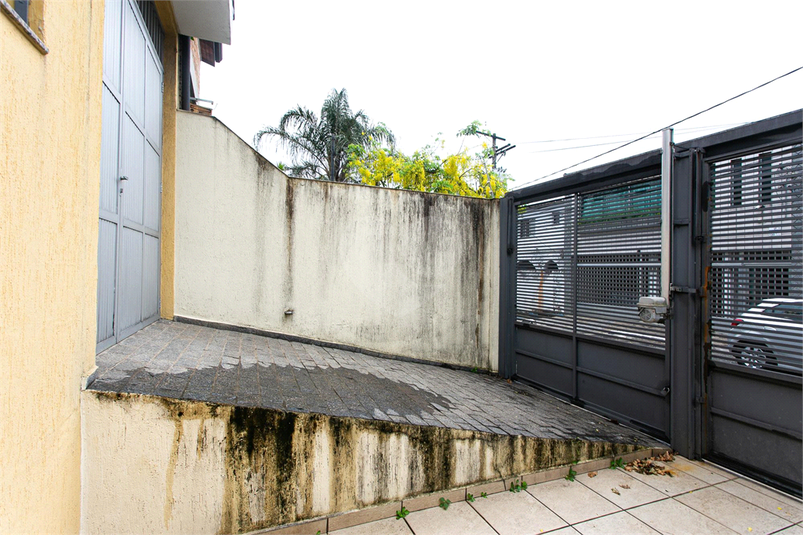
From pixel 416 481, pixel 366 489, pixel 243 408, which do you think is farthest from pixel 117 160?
pixel 416 481

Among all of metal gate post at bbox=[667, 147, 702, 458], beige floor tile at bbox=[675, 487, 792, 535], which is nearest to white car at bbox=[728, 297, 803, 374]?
metal gate post at bbox=[667, 147, 702, 458]

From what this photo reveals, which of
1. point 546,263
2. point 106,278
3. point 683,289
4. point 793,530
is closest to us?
point 793,530

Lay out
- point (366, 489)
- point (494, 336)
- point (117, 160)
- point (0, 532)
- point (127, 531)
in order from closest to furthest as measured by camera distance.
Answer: point (0, 532)
point (127, 531)
point (366, 489)
point (117, 160)
point (494, 336)

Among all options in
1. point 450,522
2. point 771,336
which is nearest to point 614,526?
point 450,522

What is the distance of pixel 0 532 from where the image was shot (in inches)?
63.1

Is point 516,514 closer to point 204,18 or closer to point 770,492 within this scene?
point 770,492

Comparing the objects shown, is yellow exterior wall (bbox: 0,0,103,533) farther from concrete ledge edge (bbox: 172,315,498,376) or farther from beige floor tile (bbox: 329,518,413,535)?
concrete ledge edge (bbox: 172,315,498,376)

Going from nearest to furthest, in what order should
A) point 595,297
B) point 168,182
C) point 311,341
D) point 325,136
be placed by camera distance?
point 595,297 → point 168,182 → point 311,341 → point 325,136

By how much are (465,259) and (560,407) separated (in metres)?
2.41

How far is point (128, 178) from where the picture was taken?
12.1 ft

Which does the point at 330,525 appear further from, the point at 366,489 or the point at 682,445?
the point at 682,445

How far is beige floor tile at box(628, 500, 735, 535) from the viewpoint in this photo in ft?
8.80

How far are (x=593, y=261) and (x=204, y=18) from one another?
564cm

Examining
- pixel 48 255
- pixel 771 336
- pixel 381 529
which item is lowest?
pixel 381 529
